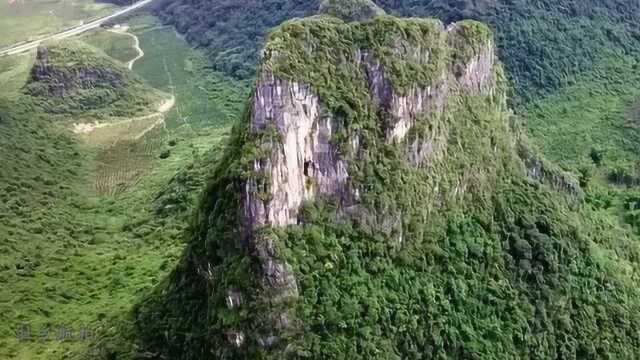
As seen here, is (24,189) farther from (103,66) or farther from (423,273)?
(423,273)

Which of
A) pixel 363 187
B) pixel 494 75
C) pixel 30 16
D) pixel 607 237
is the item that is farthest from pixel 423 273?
pixel 30 16

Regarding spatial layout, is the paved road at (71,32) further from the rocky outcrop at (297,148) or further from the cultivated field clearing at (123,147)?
the rocky outcrop at (297,148)

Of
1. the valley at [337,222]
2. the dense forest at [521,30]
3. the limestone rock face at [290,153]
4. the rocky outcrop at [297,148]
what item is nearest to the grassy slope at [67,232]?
the valley at [337,222]

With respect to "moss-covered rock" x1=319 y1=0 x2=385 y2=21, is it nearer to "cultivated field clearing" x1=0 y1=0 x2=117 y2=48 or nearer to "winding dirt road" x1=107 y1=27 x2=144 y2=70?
→ "winding dirt road" x1=107 y1=27 x2=144 y2=70

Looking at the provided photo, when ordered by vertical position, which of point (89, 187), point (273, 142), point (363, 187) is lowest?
point (89, 187)

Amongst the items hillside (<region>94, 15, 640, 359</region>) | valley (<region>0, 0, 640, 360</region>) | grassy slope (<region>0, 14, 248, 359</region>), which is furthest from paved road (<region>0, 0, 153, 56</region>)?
hillside (<region>94, 15, 640, 359</region>)

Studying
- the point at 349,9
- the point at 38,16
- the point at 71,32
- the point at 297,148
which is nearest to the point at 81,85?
the point at 38,16
